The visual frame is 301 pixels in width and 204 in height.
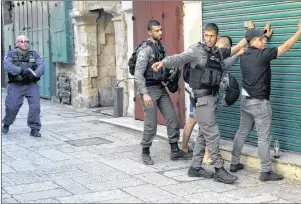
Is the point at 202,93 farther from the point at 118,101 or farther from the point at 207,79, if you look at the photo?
the point at 118,101

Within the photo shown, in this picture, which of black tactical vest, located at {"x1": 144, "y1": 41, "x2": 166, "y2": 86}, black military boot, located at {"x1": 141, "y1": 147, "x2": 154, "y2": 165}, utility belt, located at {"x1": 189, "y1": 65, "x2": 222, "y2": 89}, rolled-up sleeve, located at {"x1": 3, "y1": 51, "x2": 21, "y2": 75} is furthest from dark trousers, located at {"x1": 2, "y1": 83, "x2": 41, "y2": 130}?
utility belt, located at {"x1": 189, "y1": 65, "x2": 222, "y2": 89}

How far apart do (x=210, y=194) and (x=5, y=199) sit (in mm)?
2161

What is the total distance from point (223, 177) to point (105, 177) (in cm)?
142

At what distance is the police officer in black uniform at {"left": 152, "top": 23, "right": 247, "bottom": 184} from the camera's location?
6.03 meters

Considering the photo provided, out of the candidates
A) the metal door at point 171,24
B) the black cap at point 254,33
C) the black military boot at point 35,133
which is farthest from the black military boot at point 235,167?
the black military boot at point 35,133

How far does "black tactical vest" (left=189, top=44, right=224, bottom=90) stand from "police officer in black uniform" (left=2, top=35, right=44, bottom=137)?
3.77 metres

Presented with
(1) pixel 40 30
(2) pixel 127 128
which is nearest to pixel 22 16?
(1) pixel 40 30

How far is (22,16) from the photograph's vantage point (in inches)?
669

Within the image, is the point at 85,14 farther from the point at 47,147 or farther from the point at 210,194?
the point at 210,194

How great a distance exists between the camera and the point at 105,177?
6.32m

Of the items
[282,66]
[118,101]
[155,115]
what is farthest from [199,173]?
[118,101]

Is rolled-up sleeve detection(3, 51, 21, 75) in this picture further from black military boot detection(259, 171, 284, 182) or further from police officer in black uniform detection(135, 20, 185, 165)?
black military boot detection(259, 171, 284, 182)

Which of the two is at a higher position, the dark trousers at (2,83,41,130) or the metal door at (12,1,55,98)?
the metal door at (12,1,55,98)

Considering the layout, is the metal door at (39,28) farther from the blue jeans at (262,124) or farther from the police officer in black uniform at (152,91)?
the blue jeans at (262,124)
